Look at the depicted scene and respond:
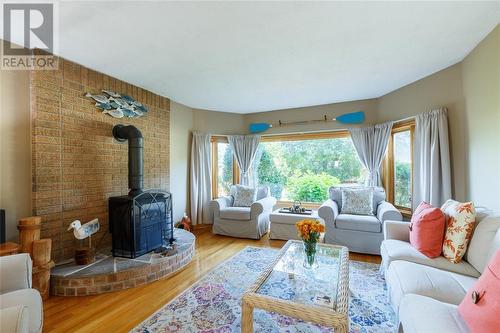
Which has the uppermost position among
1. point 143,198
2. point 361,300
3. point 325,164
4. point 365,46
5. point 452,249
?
point 365,46

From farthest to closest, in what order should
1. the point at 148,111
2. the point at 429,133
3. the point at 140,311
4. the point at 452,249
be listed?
the point at 148,111 < the point at 429,133 < the point at 140,311 < the point at 452,249

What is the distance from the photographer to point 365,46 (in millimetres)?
2275

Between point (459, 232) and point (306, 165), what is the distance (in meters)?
3.03

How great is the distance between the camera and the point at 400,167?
3770 mm

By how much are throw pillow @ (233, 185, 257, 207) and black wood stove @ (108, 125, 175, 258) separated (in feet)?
4.70

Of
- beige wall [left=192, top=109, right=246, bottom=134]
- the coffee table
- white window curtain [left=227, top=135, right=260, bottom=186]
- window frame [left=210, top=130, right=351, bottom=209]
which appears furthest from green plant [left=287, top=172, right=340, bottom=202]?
the coffee table

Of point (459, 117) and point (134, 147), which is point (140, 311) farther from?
point (459, 117)

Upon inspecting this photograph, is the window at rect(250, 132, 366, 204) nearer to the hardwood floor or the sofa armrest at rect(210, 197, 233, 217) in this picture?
the sofa armrest at rect(210, 197, 233, 217)

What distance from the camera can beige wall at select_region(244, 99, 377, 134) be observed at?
13.6 ft

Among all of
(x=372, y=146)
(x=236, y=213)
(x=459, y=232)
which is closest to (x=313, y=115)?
(x=372, y=146)

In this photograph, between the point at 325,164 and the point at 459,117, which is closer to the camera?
the point at 459,117

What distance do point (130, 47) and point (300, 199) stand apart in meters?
3.84

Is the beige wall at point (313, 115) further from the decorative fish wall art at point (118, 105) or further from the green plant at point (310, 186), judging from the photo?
the decorative fish wall art at point (118, 105)

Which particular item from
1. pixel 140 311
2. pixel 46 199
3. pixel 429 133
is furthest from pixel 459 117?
pixel 46 199
